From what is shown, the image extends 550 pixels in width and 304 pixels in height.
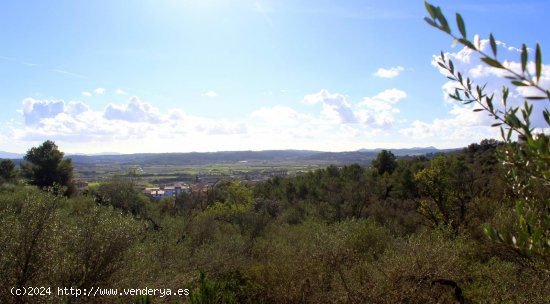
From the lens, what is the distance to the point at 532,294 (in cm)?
941

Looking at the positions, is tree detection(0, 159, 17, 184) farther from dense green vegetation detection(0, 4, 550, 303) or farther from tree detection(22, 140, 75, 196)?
dense green vegetation detection(0, 4, 550, 303)

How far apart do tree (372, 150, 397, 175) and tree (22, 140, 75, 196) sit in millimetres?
34976

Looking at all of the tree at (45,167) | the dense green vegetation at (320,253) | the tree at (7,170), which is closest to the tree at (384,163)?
the dense green vegetation at (320,253)

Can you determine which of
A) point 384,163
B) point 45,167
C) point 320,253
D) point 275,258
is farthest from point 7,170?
point 320,253

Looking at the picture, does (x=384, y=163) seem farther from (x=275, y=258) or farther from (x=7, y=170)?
(x=7, y=170)

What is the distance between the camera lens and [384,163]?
48.2 m

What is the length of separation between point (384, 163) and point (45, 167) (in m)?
38.7

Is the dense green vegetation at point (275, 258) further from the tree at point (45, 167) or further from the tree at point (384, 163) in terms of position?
the tree at point (384, 163)

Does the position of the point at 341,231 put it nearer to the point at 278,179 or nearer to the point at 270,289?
the point at 270,289

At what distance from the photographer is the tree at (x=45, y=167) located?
39.9 meters

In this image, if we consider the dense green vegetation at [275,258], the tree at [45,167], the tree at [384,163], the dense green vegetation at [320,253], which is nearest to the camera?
the dense green vegetation at [320,253]

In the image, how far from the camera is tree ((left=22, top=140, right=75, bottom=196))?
39.9 m

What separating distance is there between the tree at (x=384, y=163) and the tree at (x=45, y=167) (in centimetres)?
3498

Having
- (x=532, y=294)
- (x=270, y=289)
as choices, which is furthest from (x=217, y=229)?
(x=532, y=294)
